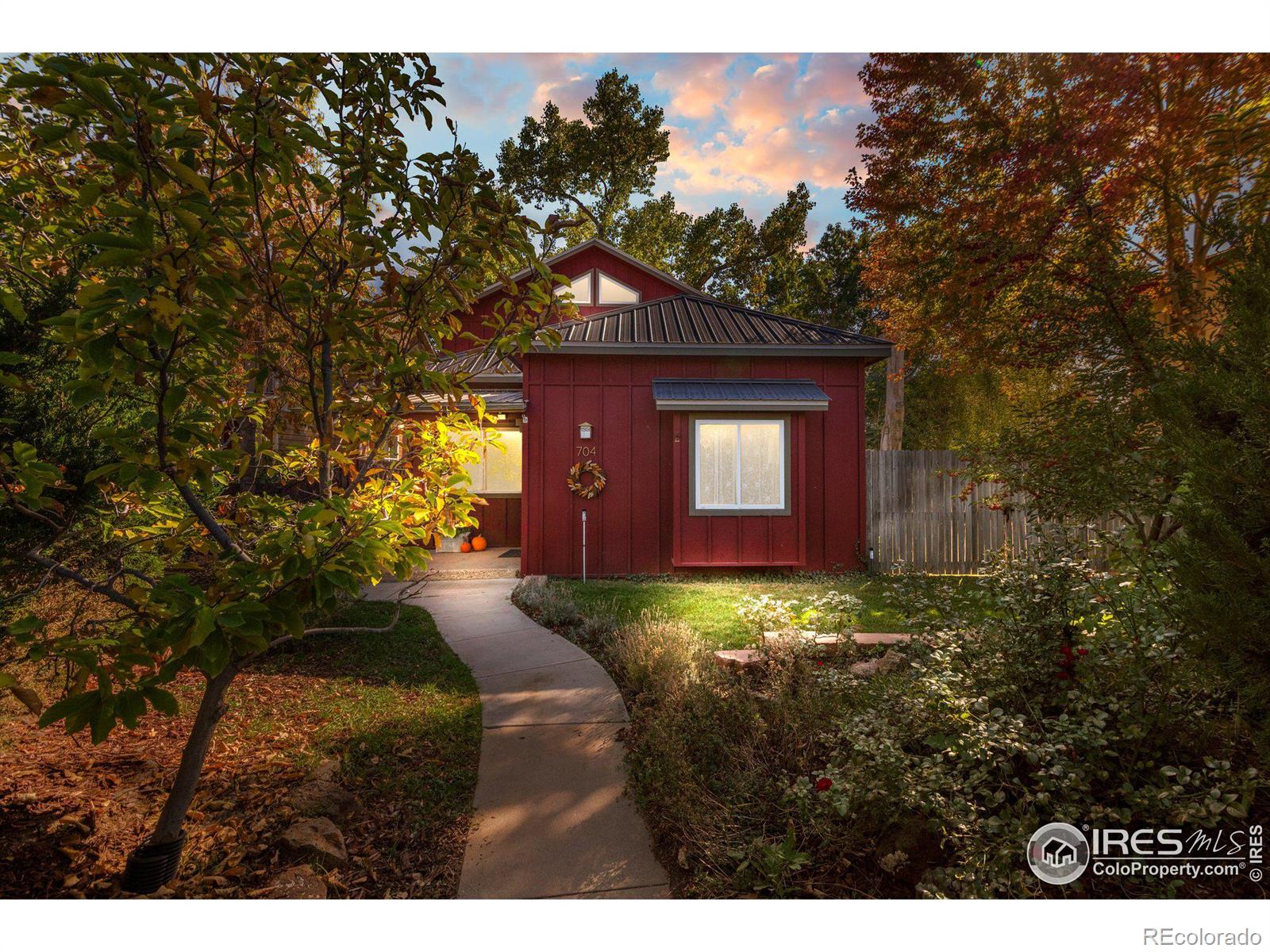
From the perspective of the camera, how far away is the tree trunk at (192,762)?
1.80 m

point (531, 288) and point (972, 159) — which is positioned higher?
point (972, 159)

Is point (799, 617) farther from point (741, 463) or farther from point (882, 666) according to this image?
point (741, 463)

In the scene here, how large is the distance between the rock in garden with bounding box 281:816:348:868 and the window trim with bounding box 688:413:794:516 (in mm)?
5700

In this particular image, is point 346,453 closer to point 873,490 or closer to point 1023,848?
→ point 1023,848

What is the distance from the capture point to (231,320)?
6.08 feet

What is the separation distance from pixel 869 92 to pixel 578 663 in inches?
162

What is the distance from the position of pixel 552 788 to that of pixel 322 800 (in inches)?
37.2

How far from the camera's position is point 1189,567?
5.70 ft

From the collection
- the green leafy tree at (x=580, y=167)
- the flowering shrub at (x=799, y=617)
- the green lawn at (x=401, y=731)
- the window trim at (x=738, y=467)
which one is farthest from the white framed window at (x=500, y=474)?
the flowering shrub at (x=799, y=617)

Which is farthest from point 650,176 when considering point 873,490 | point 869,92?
point 869,92

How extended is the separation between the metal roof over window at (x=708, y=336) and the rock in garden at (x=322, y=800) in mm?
5627

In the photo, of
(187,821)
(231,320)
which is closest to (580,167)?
(231,320)

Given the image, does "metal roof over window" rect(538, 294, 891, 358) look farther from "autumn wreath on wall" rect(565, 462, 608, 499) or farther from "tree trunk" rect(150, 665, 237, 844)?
"tree trunk" rect(150, 665, 237, 844)
